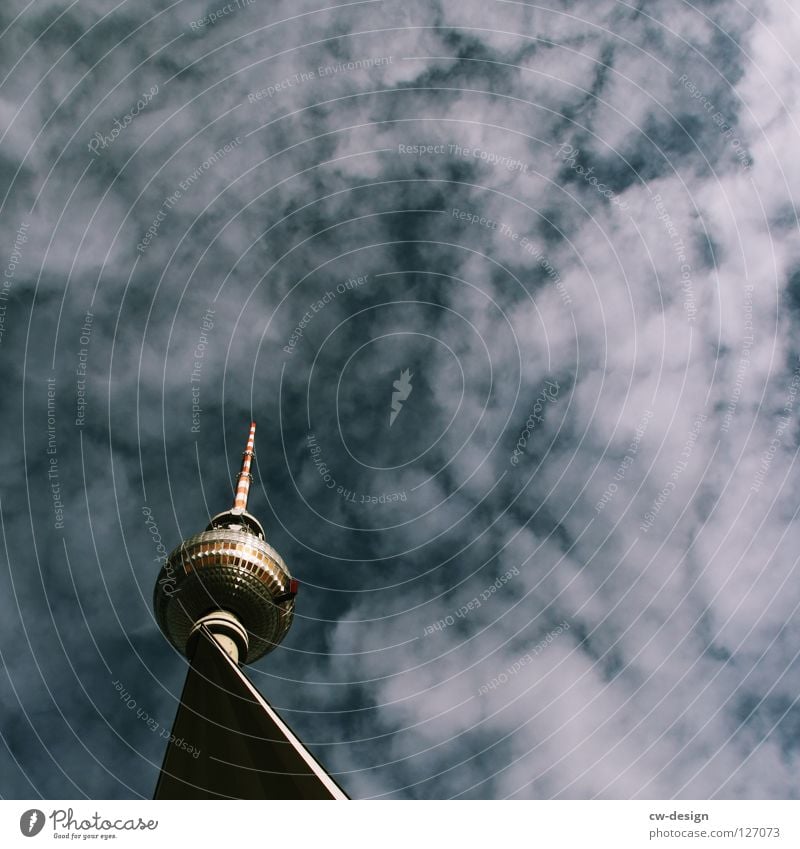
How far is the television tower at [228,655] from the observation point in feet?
148

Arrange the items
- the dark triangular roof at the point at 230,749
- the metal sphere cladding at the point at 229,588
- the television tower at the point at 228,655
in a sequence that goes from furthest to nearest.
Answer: the metal sphere cladding at the point at 229,588 < the television tower at the point at 228,655 < the dark triangular roof at the point at 230,749

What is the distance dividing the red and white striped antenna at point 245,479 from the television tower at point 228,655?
0.54ft

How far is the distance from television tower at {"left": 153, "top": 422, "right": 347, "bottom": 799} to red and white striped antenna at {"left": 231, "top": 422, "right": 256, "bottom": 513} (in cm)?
16

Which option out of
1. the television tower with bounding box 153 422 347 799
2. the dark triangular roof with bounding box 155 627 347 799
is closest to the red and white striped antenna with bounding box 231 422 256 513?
the television tower with bounding box 153 422 347 799

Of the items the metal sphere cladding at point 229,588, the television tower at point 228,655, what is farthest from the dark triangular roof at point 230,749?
the metal sphere cladding at point 229,588

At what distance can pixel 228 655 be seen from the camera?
207 ft

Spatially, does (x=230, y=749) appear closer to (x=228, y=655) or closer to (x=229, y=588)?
(x=228, y=655)

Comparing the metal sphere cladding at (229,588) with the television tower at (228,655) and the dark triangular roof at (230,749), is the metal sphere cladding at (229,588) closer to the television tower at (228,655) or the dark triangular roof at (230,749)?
the television tower at (228,655)

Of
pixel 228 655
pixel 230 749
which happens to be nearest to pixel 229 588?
pixel 228 655

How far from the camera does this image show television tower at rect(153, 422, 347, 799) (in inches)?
1770

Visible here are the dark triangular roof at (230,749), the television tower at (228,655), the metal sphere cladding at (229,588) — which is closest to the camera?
the dark triangular roof at (230,749)
